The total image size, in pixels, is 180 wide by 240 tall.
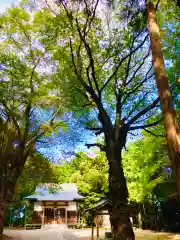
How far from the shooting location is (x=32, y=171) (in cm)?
1620

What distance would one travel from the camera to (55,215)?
2680 centimetres

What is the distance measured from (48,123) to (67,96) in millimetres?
3276

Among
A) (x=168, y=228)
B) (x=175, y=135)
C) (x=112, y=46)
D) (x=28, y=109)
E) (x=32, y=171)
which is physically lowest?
(x=168, y=228)

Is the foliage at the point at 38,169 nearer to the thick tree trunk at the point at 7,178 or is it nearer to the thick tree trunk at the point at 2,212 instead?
the thick tree trunk at the point at 7,178

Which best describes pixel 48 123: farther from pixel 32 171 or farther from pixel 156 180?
pixel 156 180

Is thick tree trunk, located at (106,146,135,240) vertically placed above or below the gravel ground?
above

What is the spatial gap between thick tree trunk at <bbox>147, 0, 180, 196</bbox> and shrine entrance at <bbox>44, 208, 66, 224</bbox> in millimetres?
25099

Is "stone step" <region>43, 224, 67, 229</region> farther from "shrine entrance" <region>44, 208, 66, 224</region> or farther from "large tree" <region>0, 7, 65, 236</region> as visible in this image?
"large tree" <region>0, 7, 65, 236</region>

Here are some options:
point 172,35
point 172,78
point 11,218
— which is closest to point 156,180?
point 172,78

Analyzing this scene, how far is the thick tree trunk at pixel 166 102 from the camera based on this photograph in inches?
Result: 154

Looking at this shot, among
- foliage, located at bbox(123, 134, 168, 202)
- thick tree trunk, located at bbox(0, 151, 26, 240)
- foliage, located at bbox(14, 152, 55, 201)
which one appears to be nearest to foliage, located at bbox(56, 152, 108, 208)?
foliage, located at bbox(123, 134, 168, 202)

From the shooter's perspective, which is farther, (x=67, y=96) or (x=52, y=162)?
(x=52, y=162)

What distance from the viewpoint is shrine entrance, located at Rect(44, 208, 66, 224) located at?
26.5m

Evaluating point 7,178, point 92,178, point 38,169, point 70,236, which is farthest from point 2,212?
point 92,178
